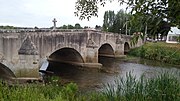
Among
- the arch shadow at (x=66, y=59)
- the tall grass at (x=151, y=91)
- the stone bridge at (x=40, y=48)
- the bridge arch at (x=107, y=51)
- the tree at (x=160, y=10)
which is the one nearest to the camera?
the tree at (x=160, y=10)

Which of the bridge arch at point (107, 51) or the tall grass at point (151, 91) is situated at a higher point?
the tall grass at point (151, 91)

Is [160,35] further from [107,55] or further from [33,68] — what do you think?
[107,55]

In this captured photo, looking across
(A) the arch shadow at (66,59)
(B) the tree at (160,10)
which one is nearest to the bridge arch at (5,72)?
(A) the arch shadow at (66,59)

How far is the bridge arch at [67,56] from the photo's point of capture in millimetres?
29956

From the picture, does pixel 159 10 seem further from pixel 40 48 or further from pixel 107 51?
pixel 107 51

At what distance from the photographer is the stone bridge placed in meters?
19.3

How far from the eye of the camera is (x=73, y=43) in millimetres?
27969

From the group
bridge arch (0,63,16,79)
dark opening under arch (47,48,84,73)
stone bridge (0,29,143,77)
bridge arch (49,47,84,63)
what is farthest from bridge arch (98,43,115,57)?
bridge arch (0,63,16,79)

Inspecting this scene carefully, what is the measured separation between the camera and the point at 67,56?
3247cm

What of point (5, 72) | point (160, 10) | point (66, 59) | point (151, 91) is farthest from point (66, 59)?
point (160, 10)

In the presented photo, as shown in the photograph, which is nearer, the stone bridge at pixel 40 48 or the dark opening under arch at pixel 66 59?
the stone bridge at pixel 40 48

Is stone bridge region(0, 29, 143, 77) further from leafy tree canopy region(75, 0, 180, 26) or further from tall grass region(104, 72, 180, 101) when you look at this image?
leafy tree canopy region(75, 0, 180, 26)

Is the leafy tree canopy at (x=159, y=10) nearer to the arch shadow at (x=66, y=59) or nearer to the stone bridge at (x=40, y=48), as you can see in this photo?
the stone bridge at (x=40, y=48)

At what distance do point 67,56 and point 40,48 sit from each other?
9854 millimetres
